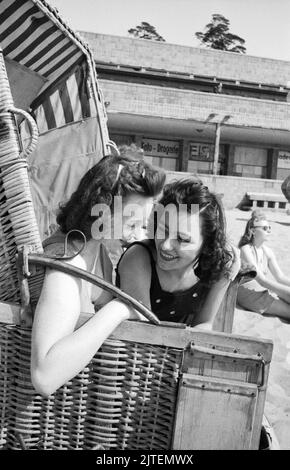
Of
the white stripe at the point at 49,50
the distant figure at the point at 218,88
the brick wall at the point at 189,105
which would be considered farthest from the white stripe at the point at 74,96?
the distant figure at the point at 218,88

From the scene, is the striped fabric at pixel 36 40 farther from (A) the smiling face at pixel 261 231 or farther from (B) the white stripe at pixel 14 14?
(A) the smiling face at pixel 261 231

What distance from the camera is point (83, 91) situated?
3.23 metres

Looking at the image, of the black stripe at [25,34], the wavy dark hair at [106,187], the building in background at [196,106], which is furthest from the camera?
the building in background at [196,106]

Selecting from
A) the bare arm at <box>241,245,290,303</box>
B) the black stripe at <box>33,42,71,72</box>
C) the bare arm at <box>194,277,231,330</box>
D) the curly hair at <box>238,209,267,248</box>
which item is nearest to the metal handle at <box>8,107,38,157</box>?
the bare arm at <box>194,277,231,330</box>

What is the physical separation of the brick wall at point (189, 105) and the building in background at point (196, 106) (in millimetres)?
43

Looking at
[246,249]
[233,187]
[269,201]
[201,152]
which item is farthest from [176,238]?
[201,152]

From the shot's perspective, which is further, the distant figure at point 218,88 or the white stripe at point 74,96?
the distant figure at point 218,88

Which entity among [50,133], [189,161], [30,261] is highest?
[189,161]

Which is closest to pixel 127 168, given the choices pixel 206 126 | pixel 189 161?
pixel 206 126

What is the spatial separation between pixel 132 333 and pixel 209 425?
12.2 inches

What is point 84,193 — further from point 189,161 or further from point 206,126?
point 189,161

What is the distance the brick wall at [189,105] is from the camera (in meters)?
21.2

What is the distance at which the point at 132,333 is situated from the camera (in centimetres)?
131

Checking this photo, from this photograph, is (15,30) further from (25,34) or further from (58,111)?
(58,111)
